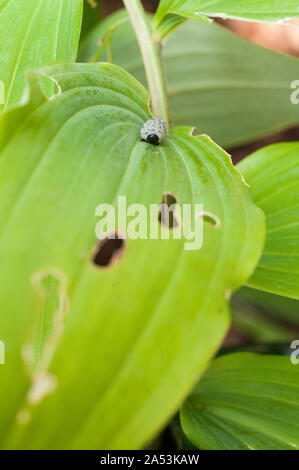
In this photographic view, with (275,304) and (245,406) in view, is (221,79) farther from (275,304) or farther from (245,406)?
(245,406)

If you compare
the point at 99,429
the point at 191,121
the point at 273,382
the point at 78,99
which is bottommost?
the point at 273,382

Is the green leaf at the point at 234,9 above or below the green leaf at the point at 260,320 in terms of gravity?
above

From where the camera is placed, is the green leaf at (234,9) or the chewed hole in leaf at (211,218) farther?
the green leaf at (234,9)

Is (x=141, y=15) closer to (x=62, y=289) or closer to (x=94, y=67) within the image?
(x=94, y=67)

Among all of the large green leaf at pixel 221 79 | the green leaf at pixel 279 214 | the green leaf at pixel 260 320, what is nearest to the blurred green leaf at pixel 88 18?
the large green leaf at pixel 221 79

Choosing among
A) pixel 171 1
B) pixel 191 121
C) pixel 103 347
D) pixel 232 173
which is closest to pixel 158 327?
pixel 103 347

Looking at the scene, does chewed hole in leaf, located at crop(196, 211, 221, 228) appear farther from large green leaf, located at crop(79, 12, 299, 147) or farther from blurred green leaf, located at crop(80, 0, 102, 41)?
blurred green leaf, located at crop(80, 0, 102, 41)

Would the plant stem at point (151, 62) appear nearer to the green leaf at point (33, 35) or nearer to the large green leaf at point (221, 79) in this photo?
the green leaf at point (33, 35)
